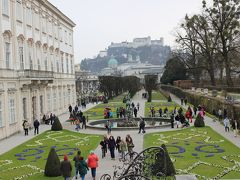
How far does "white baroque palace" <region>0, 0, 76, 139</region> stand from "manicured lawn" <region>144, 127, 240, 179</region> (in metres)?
12.8

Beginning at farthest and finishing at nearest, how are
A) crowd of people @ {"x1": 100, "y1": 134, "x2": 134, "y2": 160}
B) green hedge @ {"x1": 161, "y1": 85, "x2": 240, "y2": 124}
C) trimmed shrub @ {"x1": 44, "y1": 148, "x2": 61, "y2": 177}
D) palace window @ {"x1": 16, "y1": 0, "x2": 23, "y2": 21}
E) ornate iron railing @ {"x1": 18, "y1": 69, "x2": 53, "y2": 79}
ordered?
palace window @ {"x1": 16, "y1": 0, "x2": 23, "y2": 21}, ornate iron railing @ {"x1": 18, "y1": 69, "x2": 53, "y2": 79}, green hedge @ {"x1": 161, "y1": 85, "x2": 240, "y2": 124}, crowd of people @ {"x1": 100, "y1": 134, "x2": 134, "y2": 160}, trimmed shrub @ {"x1": 44, "y1": 148, "x2": 61, "y2": 177}

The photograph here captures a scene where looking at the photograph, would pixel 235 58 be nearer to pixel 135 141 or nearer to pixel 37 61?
pixel 37 61

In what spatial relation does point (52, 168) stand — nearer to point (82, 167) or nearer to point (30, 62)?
point (82, 167)

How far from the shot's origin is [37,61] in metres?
43.5

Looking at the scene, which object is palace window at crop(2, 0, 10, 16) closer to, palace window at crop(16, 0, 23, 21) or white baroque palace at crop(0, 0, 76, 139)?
white baroque palace at crop(0, 0, 76, 139)

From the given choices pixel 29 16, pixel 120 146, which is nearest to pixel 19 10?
pixel 29 16

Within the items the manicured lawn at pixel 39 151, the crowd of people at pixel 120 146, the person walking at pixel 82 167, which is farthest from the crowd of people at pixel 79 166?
the crowd of people at pixel 120 146

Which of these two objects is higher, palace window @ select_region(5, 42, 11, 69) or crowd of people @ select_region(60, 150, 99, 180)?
palace window @ select_region(5, 42, 11, 69)

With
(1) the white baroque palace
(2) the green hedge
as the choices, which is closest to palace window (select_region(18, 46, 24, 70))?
(1) the white baroque palace

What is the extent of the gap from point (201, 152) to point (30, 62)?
78.0ft

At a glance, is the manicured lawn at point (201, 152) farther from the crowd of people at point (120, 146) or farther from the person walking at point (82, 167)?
the person walking at point (82, 167)

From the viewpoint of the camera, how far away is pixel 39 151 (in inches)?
1014

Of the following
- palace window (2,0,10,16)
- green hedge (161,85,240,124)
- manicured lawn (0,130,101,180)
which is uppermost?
palace window (2,0,10,16)

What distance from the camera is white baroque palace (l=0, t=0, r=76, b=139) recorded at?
108 ft
